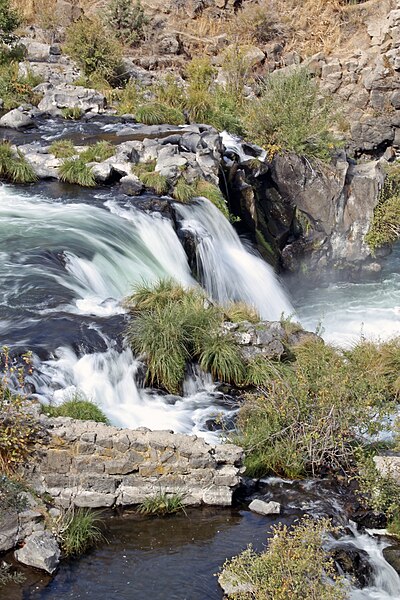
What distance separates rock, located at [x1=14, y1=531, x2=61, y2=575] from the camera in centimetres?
684

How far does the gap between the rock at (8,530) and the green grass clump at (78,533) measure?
461 millimetres

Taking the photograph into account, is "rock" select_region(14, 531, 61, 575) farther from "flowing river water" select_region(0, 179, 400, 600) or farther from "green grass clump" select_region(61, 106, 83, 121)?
"green grass clump" select_region(61, 106, 83, 121)

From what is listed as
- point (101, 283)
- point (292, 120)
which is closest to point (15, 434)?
point (101, 283)

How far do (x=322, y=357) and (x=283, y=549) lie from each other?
15.2ft

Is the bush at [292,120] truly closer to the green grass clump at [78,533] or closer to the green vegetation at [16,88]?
the green vegetation at [16,88]

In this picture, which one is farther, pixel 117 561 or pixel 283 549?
pixel 117 561

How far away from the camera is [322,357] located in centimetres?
1047

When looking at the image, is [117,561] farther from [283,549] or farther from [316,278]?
[316,278]

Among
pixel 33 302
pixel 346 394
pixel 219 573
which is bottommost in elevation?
pixel 219 573

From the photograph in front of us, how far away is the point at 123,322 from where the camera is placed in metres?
11.1

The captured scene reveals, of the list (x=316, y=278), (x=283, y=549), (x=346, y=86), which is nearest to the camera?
(x=283, y=549)

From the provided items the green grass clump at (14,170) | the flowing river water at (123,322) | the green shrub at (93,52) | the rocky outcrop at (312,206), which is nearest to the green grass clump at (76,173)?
the flowing river water at (123,322)

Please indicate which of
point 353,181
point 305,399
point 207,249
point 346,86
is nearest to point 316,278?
point 353,181

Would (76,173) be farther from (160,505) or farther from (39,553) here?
(39,553)
